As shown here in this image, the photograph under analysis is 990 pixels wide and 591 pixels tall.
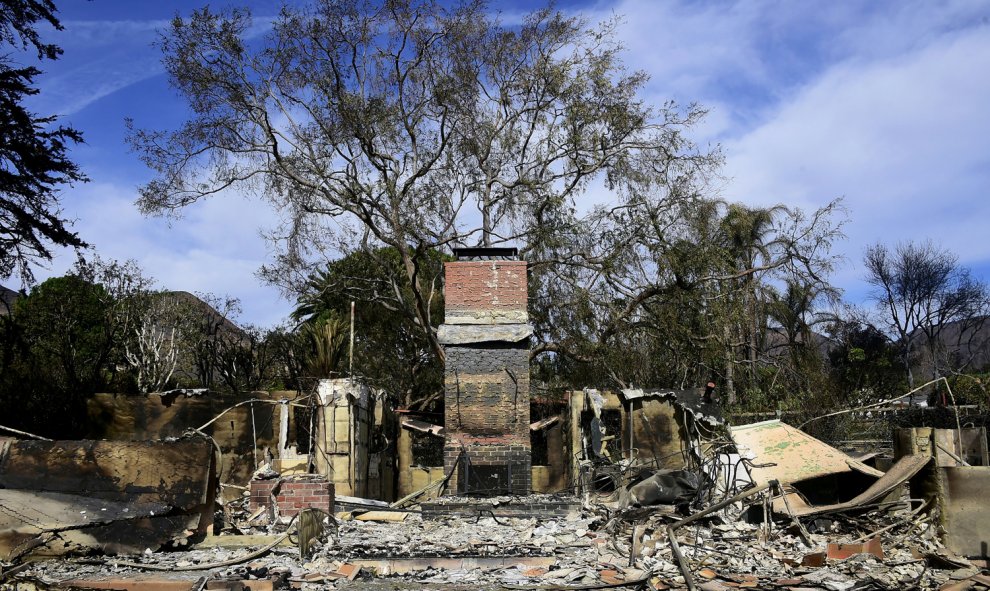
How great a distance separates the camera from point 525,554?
6957mm

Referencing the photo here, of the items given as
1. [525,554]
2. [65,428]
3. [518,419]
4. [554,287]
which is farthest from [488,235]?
[525,554]

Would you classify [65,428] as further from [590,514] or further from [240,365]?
[590,514]

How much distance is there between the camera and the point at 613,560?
6676mm

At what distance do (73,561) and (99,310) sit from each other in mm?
18784

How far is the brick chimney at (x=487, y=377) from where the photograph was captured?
1194 centimetres

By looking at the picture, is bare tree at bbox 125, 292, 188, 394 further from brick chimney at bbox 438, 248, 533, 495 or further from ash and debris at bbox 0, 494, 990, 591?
ash and debris at bbox 0, 494, 990, 591

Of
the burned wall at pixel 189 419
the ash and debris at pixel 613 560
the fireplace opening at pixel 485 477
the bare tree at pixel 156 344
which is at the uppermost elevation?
the bare tree at pixel 156 344

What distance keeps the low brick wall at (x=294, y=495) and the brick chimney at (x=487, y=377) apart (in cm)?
341

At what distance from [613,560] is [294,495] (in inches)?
146

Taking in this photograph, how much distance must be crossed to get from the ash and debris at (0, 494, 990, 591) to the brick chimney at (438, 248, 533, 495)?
132 inches

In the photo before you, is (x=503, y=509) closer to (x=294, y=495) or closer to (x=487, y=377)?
(x=487, y=377)

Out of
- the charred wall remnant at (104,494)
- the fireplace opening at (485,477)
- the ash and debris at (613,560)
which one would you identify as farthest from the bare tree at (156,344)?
the ash and debris at (613,560)

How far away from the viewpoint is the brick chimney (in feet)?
39.2

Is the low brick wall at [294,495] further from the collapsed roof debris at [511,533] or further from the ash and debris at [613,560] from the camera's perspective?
the ash and debris at [613,560]
